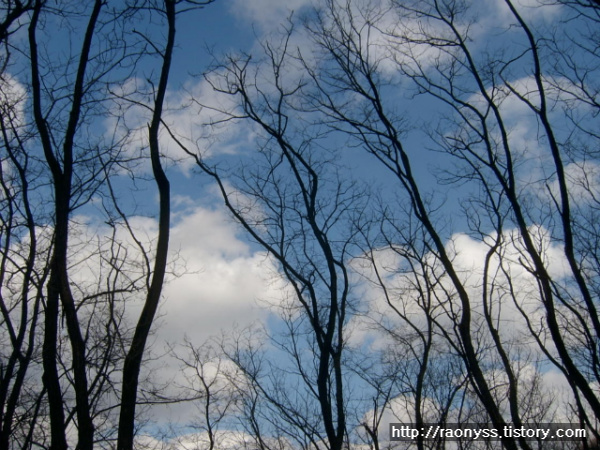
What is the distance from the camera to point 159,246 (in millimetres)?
7828

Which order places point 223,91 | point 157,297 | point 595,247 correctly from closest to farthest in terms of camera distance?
point 157,297 < point 223,91 < point 595,247

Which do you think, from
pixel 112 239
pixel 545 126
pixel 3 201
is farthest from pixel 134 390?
pixel 545 126

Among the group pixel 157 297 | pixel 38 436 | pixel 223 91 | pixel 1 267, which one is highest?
pixel 223 91

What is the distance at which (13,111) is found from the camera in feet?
33.0

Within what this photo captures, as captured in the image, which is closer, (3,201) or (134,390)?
(134,390)

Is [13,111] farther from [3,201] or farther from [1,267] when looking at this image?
[1,267]

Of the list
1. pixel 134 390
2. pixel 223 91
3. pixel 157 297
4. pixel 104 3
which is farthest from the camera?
pixel 223 91

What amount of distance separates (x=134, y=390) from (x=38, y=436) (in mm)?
5942

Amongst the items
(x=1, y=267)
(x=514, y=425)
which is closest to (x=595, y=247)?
(x=514, y=425)

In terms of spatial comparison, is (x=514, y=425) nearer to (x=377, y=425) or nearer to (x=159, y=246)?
(x=377, y=425)

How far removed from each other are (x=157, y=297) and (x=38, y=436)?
6.17 metres

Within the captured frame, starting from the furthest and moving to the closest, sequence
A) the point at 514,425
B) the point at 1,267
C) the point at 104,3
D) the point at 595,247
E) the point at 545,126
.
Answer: the point at 595,247 < the point at 514,425 < the point at 1,267 < the point at 545,126 < the point at 104,3

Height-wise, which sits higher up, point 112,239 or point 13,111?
point 13,111

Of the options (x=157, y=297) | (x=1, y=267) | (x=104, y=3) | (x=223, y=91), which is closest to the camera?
(x=157, y=297)
